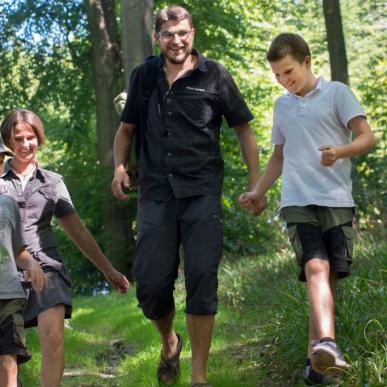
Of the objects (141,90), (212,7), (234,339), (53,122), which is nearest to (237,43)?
(212,7)

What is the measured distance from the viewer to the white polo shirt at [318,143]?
16.9ft

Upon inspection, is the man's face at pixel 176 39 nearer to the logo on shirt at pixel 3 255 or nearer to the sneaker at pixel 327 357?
the logo on shirt at pixel 3 255

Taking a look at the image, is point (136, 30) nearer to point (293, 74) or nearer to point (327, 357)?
point (293, 74)

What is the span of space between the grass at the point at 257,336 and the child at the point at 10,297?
1433 millimetres

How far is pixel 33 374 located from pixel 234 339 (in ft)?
6.19

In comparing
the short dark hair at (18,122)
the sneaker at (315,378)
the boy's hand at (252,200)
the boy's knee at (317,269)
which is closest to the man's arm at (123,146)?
the short dark hair at (18,122)

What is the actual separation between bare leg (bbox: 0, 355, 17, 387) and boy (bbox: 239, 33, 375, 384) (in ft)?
4.94

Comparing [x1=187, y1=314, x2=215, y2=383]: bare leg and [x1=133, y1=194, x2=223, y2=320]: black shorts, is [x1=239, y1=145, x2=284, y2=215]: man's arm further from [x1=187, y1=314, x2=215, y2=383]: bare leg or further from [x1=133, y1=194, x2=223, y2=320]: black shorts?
[x1=187, y1=314, x2=215, y2=383]: bare leg

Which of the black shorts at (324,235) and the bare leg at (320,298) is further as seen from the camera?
the black shorts at (324,235)

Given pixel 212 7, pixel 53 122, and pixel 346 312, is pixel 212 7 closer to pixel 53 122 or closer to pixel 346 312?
pixel 53 122

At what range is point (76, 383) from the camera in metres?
7.27

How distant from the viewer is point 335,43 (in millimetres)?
14664

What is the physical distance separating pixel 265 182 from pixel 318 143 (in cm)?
48

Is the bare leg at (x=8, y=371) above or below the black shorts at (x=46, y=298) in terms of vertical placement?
below
